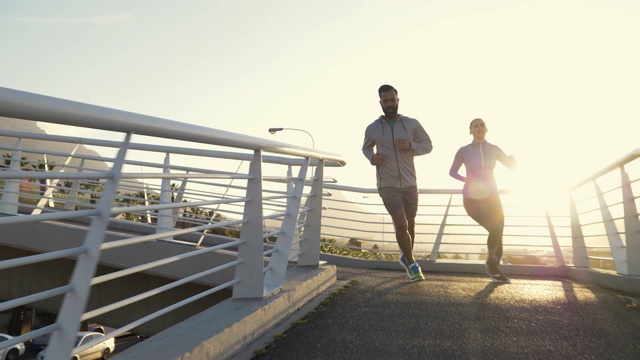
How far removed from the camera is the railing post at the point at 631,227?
22.7 feet

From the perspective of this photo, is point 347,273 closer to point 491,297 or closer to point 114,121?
point 491,297

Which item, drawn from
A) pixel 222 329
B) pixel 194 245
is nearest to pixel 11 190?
pixel 194 245

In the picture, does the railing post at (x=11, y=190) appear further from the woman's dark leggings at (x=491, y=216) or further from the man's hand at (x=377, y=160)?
the woman's dark leggings at (x=491, y=216)

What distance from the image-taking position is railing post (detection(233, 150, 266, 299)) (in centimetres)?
489

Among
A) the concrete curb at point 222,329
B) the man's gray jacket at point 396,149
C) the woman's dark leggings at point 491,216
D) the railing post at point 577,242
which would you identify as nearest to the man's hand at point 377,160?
the man's gray jacket at point 396,149

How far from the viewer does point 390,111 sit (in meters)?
7.81

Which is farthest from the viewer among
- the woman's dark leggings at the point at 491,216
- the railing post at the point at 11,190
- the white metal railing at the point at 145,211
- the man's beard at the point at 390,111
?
the railing post at the point at 11,190

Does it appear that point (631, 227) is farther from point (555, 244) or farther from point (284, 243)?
point (284, 243)

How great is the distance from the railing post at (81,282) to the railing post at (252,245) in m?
1.96

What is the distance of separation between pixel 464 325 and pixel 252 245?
174 cm

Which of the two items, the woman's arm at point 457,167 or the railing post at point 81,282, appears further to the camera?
the woman's arm at point 457,167

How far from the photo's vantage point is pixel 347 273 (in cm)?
930

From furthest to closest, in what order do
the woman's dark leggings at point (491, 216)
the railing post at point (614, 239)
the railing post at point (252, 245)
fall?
the woman's dark leggings at point (491, 216) < the railing post at point (614, 239) < the railing post at point (252, 245)

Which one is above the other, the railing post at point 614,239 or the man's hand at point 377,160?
the man's hand at point 377,160
